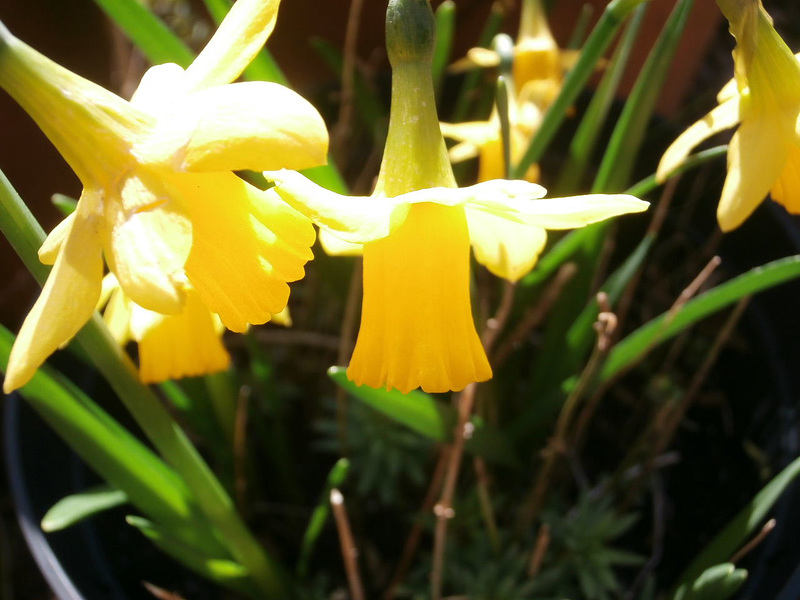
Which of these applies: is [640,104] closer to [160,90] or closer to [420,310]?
[420,310]

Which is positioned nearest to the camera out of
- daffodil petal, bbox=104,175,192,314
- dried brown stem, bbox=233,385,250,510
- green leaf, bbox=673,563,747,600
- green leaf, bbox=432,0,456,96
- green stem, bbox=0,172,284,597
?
daffodil petal, bbox=104,175,192,314

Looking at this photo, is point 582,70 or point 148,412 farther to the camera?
point 582,70

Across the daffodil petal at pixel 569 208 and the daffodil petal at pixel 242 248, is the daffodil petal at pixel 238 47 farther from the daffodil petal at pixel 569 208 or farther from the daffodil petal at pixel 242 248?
the daffodil petal at pixel 569 208

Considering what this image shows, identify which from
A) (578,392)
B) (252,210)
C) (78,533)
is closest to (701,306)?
(578,392)

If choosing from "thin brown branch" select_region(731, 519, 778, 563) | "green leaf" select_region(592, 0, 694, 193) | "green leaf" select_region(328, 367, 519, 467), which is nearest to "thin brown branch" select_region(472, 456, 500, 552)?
"green leaf" select_region(328, 367, 519, 467)

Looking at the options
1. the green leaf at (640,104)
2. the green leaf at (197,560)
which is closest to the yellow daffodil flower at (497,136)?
the green leaf at (640,104)

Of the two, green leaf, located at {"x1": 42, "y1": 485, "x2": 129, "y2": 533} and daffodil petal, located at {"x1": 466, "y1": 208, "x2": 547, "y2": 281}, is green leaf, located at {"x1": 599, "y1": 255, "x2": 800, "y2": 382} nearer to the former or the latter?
daffodil petal, located at {"x1": 466, "y1": 208, "x2": 547, "y2": 281}
